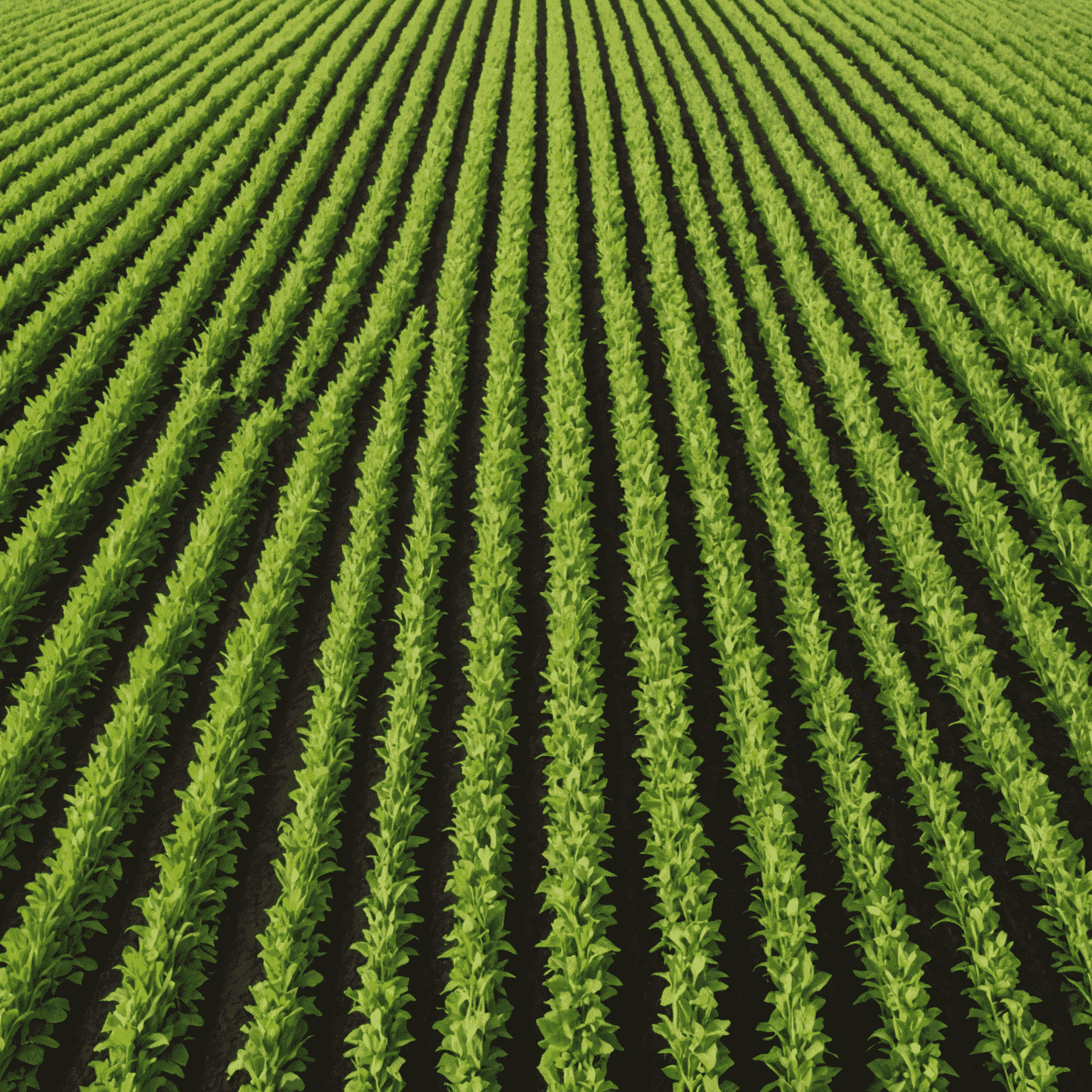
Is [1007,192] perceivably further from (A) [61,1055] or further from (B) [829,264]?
(A) [61,1055]

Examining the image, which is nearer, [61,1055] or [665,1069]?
[665,1069]

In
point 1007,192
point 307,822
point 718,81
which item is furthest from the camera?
point 718,81

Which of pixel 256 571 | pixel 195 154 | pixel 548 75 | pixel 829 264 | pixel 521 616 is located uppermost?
pixel 548 75

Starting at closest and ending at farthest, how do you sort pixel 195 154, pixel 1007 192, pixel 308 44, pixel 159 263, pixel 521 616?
pixel 521 616
pixel 159 263
pixel 1007 192
pixel 195 154
pixel 308 44

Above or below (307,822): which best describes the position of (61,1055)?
below

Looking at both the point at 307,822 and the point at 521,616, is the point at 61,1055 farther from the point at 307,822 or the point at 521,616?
the point at 521,616

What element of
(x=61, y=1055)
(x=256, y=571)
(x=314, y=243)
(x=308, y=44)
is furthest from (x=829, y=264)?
(x=308, y=44)
